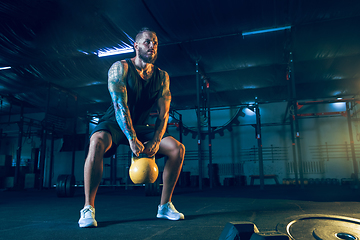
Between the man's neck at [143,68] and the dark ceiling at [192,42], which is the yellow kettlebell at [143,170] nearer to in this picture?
the man's neck at [143,68]

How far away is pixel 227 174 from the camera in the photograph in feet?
29.2

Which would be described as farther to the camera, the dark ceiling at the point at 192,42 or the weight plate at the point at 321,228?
the dark ceiling at the point at 192,42

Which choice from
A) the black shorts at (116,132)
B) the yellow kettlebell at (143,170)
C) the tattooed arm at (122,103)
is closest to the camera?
the yellow kettlebell at (143,170)

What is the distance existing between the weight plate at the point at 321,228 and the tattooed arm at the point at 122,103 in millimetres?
910

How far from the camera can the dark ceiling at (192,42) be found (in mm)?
4129

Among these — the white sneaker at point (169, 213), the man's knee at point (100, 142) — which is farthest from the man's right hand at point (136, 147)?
the white sneaker at point (169, 213)

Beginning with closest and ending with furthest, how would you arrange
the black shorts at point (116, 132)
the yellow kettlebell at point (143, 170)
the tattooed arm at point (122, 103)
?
the yellow kettlebell at point (143, 170)
the tattooed arm at point (122, 103)
the black shorts at point (116, 132)

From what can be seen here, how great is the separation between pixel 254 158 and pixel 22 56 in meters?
7.21

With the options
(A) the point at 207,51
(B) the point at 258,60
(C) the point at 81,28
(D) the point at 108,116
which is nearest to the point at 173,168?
(D) the point at 108,116

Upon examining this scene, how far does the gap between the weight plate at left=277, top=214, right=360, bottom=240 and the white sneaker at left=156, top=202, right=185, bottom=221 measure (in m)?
0.63

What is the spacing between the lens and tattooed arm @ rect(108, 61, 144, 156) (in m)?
1.55

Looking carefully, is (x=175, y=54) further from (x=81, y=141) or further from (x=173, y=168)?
(x=81, y=141)

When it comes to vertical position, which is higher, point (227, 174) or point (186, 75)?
point (186, 75)

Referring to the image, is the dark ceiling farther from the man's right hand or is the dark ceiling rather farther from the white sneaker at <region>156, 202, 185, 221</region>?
the white sneaker at <region>156, 202, 185, 221</region>
